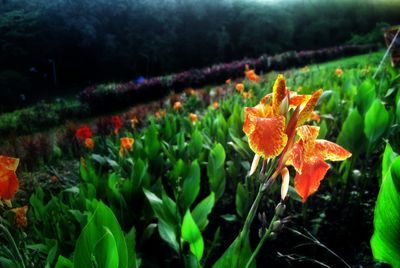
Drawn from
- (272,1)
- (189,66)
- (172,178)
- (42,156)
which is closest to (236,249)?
(172,178)

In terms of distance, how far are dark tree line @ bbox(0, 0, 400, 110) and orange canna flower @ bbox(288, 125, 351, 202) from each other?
7.08 ft

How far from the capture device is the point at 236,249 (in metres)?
0.58

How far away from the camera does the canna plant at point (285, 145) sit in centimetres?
49

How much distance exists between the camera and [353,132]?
1.25 meters

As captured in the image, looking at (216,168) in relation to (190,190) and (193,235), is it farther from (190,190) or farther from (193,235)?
(193,235)

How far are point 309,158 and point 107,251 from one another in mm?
300

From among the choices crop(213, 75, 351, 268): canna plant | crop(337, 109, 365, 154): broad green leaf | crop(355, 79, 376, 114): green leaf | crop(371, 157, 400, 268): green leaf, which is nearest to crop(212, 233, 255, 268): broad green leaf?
crop(213, 75, 351, 268): canna plant

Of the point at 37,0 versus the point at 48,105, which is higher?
the point at 37,0

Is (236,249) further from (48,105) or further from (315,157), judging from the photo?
(48,105)

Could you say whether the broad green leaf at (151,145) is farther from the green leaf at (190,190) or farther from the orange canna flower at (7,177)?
the orange canna flower at (7,177)

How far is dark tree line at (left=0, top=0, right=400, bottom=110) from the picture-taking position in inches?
107

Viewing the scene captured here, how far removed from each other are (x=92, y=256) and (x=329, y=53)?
1344 centimetres

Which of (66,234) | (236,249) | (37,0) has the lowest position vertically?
(66,234)

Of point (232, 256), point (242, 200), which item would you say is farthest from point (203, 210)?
point (232, 256)
